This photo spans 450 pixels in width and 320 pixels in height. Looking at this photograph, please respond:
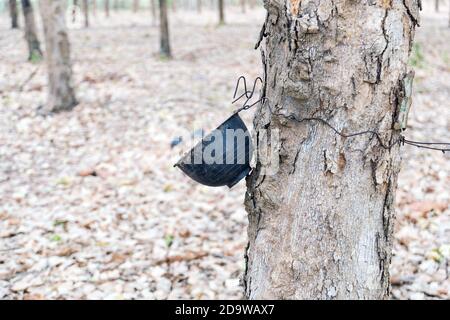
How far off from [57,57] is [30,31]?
169 inches

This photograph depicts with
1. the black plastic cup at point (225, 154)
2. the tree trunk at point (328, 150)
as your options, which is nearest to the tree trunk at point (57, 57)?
the black plastic cup at point (225, 154)

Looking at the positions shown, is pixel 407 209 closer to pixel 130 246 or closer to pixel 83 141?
pixel 130 246

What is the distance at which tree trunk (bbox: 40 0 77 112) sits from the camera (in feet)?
22.1

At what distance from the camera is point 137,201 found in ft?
14.8

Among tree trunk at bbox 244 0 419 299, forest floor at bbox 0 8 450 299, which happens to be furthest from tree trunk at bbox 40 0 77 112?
tree trunk at bbox 244 0 419 299

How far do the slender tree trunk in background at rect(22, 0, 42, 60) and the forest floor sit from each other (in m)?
2.07

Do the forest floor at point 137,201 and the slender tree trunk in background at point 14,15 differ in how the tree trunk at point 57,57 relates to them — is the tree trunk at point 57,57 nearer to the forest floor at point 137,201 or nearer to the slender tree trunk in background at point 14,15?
the forest floor at point 137,201

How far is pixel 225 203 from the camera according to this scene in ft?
14.7

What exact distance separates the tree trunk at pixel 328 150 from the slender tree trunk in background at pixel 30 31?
10.2 metres

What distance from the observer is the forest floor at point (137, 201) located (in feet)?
11.0

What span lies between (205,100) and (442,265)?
15.2ft

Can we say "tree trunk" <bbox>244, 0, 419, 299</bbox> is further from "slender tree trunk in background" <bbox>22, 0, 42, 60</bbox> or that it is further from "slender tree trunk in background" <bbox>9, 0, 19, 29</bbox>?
"slender tree trunk in background" <bbox>9, 0, 19, 29</bbox>

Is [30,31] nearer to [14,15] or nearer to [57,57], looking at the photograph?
[57,57]

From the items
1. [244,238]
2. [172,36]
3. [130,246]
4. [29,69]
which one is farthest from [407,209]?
[172,36]
